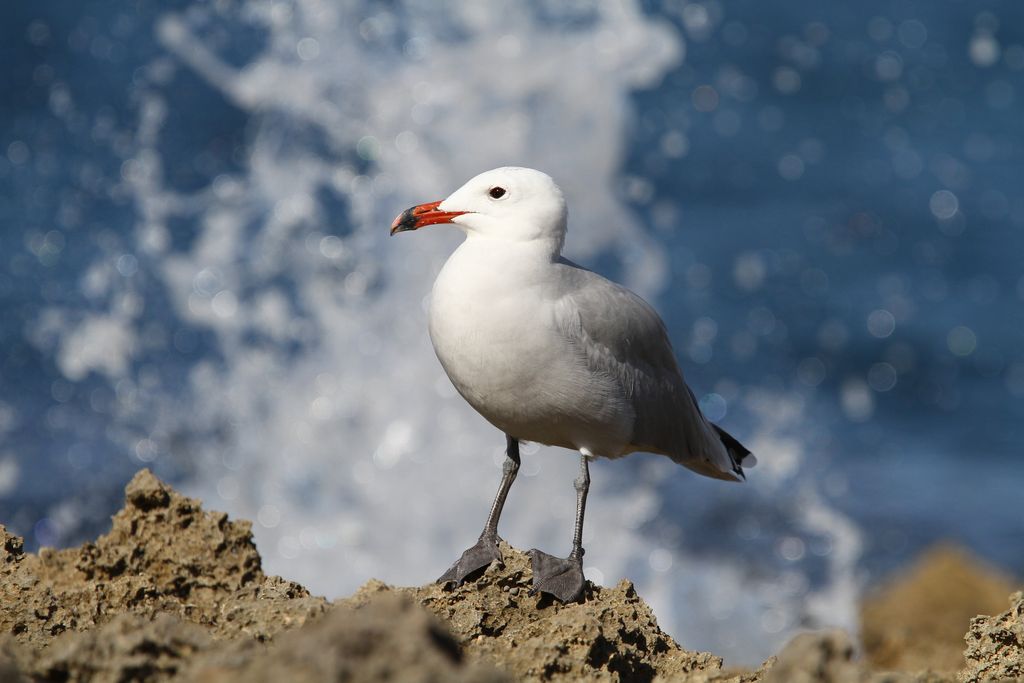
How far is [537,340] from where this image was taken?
4434 millimetres

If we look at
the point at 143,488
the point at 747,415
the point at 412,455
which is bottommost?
the point at 143,488

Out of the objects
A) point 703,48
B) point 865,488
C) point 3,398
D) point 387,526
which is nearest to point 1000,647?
point 387,526

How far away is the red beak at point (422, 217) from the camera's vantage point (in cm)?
482

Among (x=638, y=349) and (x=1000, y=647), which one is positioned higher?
(x=638, y=349)

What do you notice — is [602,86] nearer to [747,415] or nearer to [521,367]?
[747,415]

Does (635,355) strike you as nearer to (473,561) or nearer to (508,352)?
(508,352)

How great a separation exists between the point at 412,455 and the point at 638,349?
618 cm

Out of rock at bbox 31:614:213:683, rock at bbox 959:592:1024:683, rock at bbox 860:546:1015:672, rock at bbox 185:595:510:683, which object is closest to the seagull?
rock at bbox 959:592:1024:683

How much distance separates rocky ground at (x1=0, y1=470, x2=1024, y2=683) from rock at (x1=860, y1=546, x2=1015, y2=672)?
8.99ft

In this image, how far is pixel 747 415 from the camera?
12.6 metres

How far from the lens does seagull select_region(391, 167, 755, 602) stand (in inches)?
174

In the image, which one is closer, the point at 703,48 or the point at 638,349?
the point at 638,349

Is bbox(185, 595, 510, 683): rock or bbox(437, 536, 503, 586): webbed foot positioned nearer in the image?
bbox(185, 595, 510, 683): rock

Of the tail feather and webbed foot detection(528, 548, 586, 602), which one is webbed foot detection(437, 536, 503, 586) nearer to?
webbed foot detection(528, 548, 586, 602)
